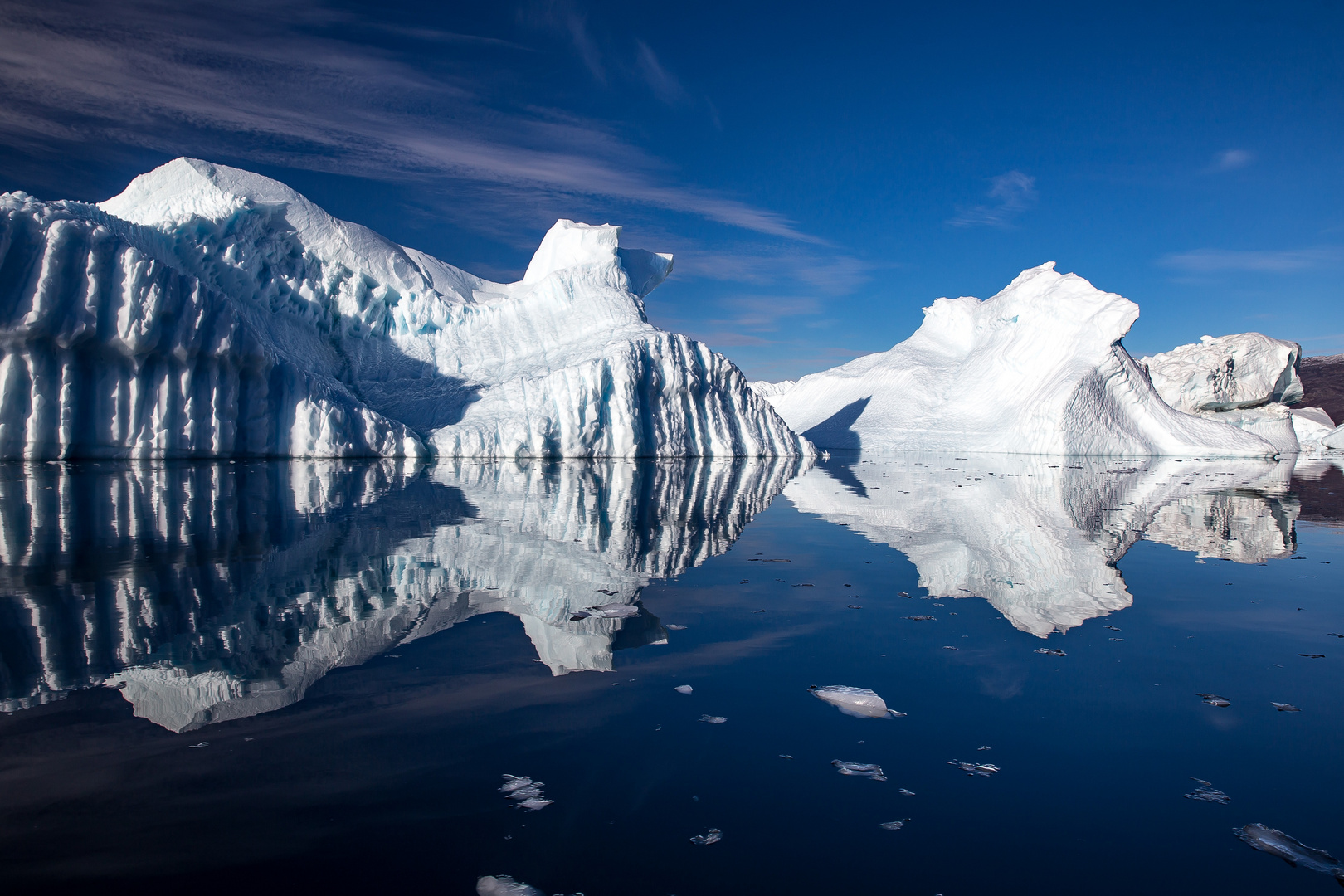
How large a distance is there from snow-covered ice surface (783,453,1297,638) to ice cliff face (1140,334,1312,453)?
84.9ft

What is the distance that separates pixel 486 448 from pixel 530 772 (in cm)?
1783

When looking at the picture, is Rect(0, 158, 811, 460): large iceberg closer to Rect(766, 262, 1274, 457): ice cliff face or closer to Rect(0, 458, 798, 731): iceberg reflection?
Rect(0, 458, 798, 731): iceberg reflection

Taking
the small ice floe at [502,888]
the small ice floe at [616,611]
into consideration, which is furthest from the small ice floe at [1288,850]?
the small ice floe at [616,611]

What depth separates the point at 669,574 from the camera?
5215 mm

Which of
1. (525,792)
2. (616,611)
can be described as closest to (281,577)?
(616,611)

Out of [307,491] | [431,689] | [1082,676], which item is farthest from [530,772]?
[307,491]

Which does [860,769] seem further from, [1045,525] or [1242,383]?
[1242,383]

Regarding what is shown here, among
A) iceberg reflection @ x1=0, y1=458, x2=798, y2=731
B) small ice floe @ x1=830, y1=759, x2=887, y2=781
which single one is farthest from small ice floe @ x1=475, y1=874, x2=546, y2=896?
iceberg reflection @ x1=0, y1=458, x2=798, y2=731

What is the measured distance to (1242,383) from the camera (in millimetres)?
38844

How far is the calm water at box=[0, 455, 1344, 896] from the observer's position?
1.86m

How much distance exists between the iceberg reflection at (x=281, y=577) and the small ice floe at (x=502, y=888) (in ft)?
4.42

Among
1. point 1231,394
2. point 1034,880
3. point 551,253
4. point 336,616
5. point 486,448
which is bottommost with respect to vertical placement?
point 1034,880

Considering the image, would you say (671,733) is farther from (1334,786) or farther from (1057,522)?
(1057,522)

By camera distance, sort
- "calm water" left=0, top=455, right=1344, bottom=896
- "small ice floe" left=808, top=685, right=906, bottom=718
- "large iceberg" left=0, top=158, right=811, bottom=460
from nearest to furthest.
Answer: "calm water" left=0, top=455, right=1344, bottom=896
"small ice floe" left=808, top=685, right=906, bottom=718
"large iceberg" left=0, top=158, right=811, bottom=460
